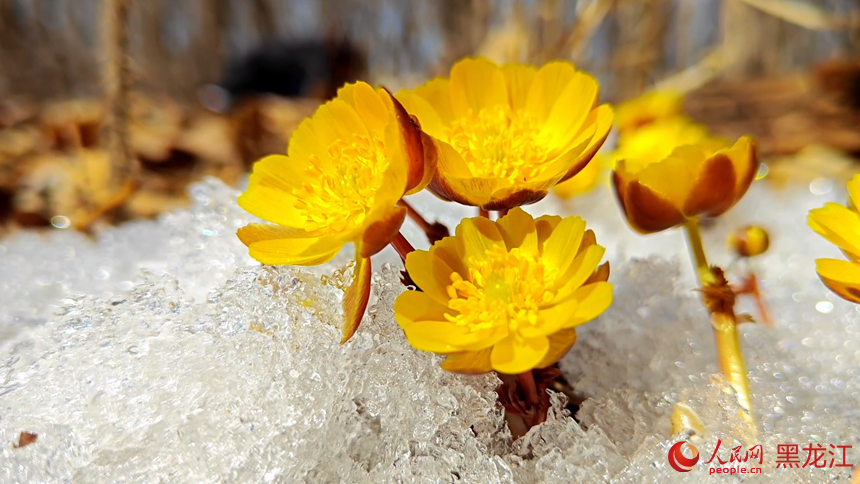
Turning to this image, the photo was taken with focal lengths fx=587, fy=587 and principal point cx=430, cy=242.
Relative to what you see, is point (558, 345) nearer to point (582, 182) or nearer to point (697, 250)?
point (697, 250)

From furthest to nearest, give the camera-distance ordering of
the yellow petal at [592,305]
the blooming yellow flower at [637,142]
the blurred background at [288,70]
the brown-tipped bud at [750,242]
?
the blurred background at [288,70] → the blooming yellow flower at [637,142] → the brown-tipped bud at [750,242] → the yellow petal at [592,305]

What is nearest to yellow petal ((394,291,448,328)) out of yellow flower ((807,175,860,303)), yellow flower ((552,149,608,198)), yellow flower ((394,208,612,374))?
yellow flower ((394,208,612,374))

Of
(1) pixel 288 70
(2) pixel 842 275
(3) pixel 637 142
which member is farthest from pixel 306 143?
(1) pixel 288 70

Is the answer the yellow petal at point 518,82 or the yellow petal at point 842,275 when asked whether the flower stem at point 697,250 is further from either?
the yellow petal at point 518,82

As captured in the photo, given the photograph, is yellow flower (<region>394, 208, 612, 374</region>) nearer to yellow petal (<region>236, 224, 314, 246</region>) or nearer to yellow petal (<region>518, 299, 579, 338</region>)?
yellow petal (<region>518, 299, 579, 338</region>)

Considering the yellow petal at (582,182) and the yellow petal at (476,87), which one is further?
the yellow petal at (582,182)

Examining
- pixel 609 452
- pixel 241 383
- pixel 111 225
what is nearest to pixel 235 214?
pixel 241 383

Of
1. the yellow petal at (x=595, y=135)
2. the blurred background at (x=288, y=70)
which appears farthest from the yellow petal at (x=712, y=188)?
the blurred background at (x=288, y=70)
